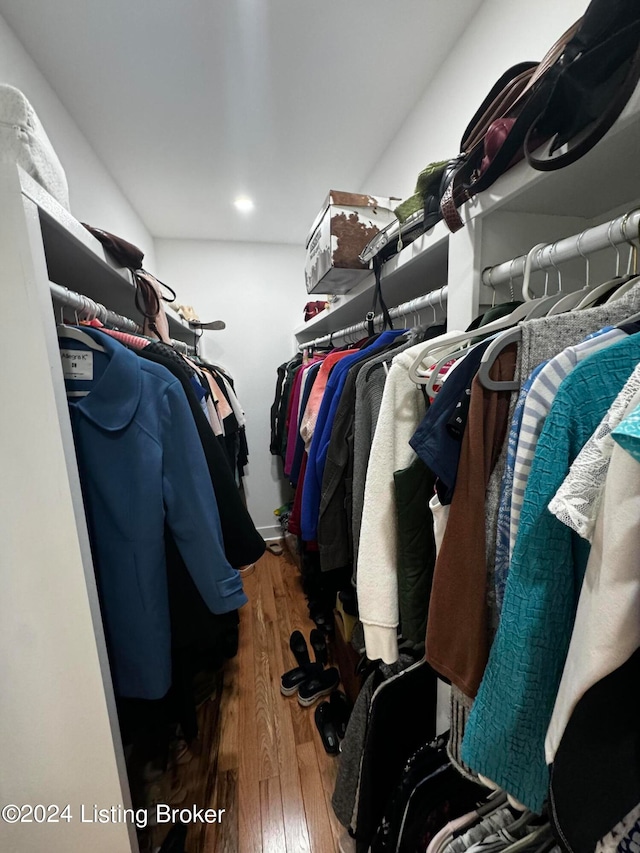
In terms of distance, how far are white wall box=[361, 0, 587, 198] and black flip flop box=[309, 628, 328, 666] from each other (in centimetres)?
208

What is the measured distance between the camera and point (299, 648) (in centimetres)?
150

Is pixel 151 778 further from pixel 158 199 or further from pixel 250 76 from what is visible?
pixel 158 199

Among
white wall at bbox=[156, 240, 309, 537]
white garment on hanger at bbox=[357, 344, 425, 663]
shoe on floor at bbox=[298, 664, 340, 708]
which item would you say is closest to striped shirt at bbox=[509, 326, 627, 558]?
white garment on hanger at bbox=[357, 344, 425, 663]

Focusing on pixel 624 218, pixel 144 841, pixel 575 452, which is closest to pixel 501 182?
pixel 624 218

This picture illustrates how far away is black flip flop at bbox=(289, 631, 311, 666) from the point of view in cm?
146

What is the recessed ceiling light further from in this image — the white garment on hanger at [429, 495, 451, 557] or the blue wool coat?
the white garment on hanger at [429, 495, 451, 557]

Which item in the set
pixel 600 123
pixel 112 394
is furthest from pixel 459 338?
pixel 112 394

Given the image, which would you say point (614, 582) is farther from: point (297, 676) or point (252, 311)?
point (252, 311)

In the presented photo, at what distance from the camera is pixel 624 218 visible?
1.40 ft

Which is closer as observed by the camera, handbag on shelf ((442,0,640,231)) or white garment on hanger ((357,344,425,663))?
handbag on shelf ((442,0,640,231))

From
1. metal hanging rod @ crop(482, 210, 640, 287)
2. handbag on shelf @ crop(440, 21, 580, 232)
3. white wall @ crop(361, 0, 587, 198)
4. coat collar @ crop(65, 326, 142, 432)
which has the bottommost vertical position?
coat collar @ crop(65, 326, 142, 432)

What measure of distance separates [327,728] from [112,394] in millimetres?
1369

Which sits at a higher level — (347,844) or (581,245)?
(581,245)

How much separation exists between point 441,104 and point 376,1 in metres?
0.35
